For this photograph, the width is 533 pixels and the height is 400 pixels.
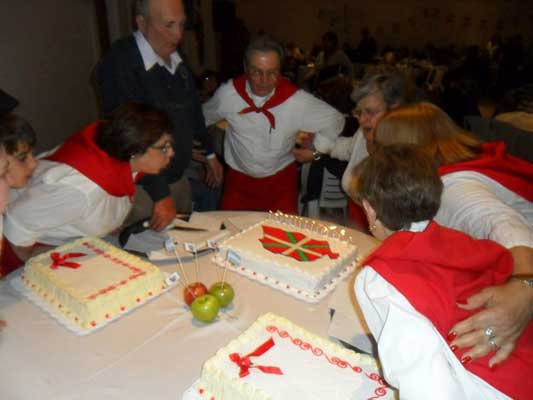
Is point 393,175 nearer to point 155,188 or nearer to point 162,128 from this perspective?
point 162,128

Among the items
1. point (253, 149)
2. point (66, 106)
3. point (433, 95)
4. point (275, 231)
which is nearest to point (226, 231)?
point (275, 231)

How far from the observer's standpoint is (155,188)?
2314mm

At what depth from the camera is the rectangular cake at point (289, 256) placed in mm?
1680

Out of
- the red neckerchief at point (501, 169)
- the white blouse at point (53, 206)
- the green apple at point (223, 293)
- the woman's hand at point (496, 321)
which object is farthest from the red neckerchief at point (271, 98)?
the woman's hand at point (496, 321)

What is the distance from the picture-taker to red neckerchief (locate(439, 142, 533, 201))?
1668 mm

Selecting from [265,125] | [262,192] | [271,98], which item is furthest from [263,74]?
[262,192]

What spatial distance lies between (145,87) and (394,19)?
1232cm

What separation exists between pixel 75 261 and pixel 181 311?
0.49 meters

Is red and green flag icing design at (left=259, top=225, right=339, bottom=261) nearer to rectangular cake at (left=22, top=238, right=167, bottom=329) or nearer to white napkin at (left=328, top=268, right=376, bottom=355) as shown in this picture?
white napkin at (left=328, top=268, right=376, bottom=355)

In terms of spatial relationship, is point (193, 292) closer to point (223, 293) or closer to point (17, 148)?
point (223, 293)

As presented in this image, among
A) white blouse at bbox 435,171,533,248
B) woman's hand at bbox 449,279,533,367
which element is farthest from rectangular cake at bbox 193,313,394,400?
white blouse at bbox 435,171,533,248

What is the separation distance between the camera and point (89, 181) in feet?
6.16

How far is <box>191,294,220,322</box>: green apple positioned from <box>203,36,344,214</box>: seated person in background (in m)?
1.49

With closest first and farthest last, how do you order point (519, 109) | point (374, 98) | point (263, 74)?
point (374, 98), point (263, 74), point (519, 109)
